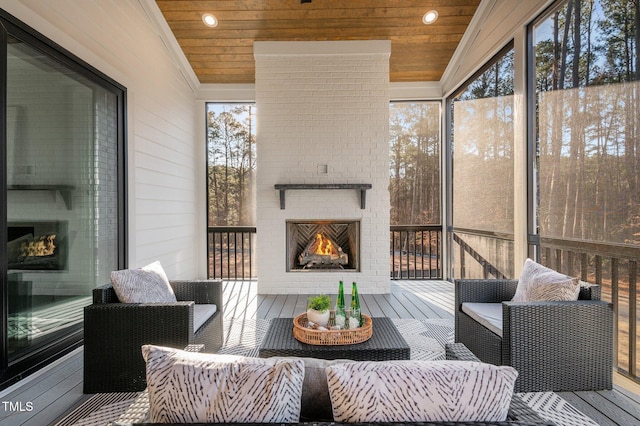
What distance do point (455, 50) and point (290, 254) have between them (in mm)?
3489

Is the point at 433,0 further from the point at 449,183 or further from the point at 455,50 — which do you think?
the point at 449,183

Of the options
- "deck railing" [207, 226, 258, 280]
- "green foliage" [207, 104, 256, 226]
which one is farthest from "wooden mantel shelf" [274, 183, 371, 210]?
"deck railing" [207, 226, 258, 280]

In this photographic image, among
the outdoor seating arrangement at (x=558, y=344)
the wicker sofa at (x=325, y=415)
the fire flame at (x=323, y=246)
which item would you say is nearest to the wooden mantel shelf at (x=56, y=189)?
the wicker sofa at (x=325, y=415)

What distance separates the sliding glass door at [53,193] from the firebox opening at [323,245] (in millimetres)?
2182

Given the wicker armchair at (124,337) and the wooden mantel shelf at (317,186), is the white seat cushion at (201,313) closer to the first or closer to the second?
the wicker armchair at (124,337)

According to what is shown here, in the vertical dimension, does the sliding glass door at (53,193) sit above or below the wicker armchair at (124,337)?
above

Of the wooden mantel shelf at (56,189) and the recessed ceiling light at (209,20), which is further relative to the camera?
the recessed ceiling light at (209,20)

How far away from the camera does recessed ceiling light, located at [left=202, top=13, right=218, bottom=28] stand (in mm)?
4195

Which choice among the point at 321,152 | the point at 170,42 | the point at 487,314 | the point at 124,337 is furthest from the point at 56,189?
the point at 487,314

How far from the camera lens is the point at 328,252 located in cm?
494

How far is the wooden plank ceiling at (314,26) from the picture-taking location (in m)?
4.12

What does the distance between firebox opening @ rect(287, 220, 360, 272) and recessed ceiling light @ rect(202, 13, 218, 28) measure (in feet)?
8.56

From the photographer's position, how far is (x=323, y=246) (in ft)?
16.3

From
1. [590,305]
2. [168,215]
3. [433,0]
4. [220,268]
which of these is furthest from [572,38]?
[220,268]
